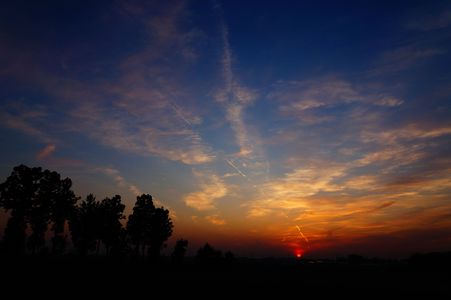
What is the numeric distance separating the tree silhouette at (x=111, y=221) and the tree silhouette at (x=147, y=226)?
369cm

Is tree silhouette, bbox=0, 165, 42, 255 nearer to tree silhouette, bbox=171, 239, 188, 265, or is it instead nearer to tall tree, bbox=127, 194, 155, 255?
tall tree, bbox=127, 194, 155, 255

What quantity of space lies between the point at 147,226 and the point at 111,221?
34.4 feet

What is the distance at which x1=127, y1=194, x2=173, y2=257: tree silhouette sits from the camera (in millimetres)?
93688

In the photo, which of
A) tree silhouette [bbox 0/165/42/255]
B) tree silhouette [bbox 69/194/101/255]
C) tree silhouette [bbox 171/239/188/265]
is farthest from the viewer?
tree silhouette [bbox 171/239/188/265]

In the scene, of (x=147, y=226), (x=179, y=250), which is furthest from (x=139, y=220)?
(x=179, y=250)

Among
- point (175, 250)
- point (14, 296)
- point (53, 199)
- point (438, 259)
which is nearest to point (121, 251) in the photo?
point (175, 250)

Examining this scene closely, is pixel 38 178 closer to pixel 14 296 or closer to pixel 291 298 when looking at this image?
pixel 14 296

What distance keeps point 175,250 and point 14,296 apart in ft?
275

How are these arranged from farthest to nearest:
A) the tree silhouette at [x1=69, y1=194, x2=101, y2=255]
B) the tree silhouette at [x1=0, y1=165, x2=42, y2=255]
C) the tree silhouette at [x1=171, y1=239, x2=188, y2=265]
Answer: the tree silhouette at [x1=171, y1=239, x2=188, y2=265] → the tree silhouette at [x1=69, y1=194, x2=101, y2=255] → the tree silhouette at [x1=0, y1=165, x2=42, y2=255]

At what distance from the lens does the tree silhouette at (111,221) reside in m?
87.7

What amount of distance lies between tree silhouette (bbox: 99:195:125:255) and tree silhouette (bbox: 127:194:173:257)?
12.1ft

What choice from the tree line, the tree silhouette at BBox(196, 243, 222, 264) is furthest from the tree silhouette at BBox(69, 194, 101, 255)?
the tree silhouette at BBox(196, 243, 222, 264)

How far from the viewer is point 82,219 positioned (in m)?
86.6

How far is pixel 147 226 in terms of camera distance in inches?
3748
